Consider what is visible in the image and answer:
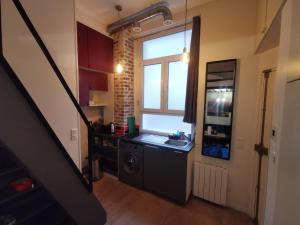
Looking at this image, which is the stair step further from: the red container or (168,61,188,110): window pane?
(168,61,188,110): window pane

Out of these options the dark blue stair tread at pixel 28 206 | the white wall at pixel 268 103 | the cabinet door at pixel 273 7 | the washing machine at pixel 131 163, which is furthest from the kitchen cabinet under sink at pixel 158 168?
the cabinet door at pixel 273 7

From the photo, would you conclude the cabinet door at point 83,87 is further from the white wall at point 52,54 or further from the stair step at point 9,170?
the stair step at point 9,170

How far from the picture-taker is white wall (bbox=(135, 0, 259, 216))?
203 centimetres

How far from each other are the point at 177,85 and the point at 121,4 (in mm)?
1707

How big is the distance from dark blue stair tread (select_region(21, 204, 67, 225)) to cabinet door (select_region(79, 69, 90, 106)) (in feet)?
5.62

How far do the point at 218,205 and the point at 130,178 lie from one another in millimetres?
1539

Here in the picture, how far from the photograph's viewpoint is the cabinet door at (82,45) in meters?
2.53

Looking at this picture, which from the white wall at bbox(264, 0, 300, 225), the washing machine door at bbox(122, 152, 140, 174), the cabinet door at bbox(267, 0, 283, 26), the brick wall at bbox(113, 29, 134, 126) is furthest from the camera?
the brick wall at bbox(113, 29, 134, 126)

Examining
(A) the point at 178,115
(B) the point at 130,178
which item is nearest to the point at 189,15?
(A) the point at 178,115

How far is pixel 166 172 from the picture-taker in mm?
2361

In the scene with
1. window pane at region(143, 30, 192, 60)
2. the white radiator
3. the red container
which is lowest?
the white radiator

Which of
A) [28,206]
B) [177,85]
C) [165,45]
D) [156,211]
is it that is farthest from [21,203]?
[165,45]

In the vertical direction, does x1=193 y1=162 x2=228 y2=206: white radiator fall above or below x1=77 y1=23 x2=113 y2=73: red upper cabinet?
below

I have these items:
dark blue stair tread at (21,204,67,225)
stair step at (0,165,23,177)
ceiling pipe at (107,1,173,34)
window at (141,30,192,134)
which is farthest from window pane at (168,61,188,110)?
stair step at (0,165,23,177)
